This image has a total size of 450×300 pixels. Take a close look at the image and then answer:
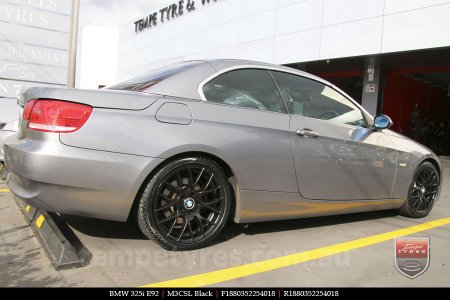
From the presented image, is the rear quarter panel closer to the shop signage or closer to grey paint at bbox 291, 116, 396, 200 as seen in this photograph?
grey paint at bbox 291, 116, 396, 200

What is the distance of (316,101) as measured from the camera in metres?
3.83

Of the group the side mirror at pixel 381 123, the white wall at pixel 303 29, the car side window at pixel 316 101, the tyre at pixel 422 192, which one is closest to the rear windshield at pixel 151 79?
the car side window at pixel 316 101

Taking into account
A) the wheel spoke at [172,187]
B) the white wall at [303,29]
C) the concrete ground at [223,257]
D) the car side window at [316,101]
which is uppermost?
the white wall at [303,29]

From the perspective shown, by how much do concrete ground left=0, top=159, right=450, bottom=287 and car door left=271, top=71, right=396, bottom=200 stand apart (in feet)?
1.47

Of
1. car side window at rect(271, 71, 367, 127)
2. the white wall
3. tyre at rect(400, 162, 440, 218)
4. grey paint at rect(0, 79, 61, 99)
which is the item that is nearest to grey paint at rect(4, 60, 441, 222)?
car side window at rect(271, 71, 367, 127)

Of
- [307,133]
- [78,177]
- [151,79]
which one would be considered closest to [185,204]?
[78,177]

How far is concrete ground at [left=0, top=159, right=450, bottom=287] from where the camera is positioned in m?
2.58

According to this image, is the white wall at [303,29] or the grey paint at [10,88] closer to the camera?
the grey paint at [10,88]

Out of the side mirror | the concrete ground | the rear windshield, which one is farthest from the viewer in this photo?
the side mirror

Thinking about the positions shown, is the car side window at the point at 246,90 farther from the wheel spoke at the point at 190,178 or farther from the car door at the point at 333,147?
the wheel spoke at the point at 190,178

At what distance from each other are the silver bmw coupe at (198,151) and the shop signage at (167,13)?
1821 centimetres

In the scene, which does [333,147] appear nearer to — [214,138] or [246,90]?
[246,90]

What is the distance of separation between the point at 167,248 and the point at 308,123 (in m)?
1.58

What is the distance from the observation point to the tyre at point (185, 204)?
2846 mm
